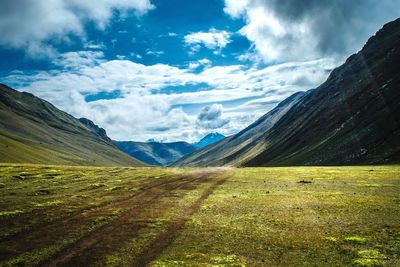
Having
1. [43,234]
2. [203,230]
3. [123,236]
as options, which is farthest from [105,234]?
Answer: [203,230]

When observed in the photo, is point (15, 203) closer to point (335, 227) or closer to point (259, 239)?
point (259, 239)

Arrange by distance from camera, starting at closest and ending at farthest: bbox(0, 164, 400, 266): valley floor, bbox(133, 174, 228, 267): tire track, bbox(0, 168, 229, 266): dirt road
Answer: bbox(133, 174, 228, 267): tire track → bbox(0, 164, 400, 266): valley floor → bbox(0, 168, 229, 266): dirt road

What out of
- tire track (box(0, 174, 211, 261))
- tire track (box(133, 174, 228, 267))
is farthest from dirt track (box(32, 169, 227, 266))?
tire track (box(0, 174, 211, 261))

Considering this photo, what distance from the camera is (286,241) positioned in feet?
88.9

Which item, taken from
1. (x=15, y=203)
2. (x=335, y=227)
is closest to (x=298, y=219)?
(x=335, y=227)

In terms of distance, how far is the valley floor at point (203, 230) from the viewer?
23297 mm

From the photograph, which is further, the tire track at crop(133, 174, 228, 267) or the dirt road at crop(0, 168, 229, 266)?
the dirt road at crop(0, 168, 229, 266)

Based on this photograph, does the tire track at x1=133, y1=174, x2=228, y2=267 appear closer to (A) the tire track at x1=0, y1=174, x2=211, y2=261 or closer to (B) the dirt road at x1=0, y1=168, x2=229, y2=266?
(B) the dirt road at x1=0, y1=168, x2=229, y2=266

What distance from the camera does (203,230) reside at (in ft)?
102

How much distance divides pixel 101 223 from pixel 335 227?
888 inches

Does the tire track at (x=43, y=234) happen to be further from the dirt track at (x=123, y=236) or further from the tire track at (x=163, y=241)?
the tire track at (x=163, y=241)

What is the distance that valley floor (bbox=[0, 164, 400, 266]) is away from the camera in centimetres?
2330

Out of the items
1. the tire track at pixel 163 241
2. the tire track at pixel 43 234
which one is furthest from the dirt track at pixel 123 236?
the tire track at pixel 43 234

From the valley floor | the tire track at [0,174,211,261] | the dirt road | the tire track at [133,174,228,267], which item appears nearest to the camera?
the tire track at [133,174,228,267]
